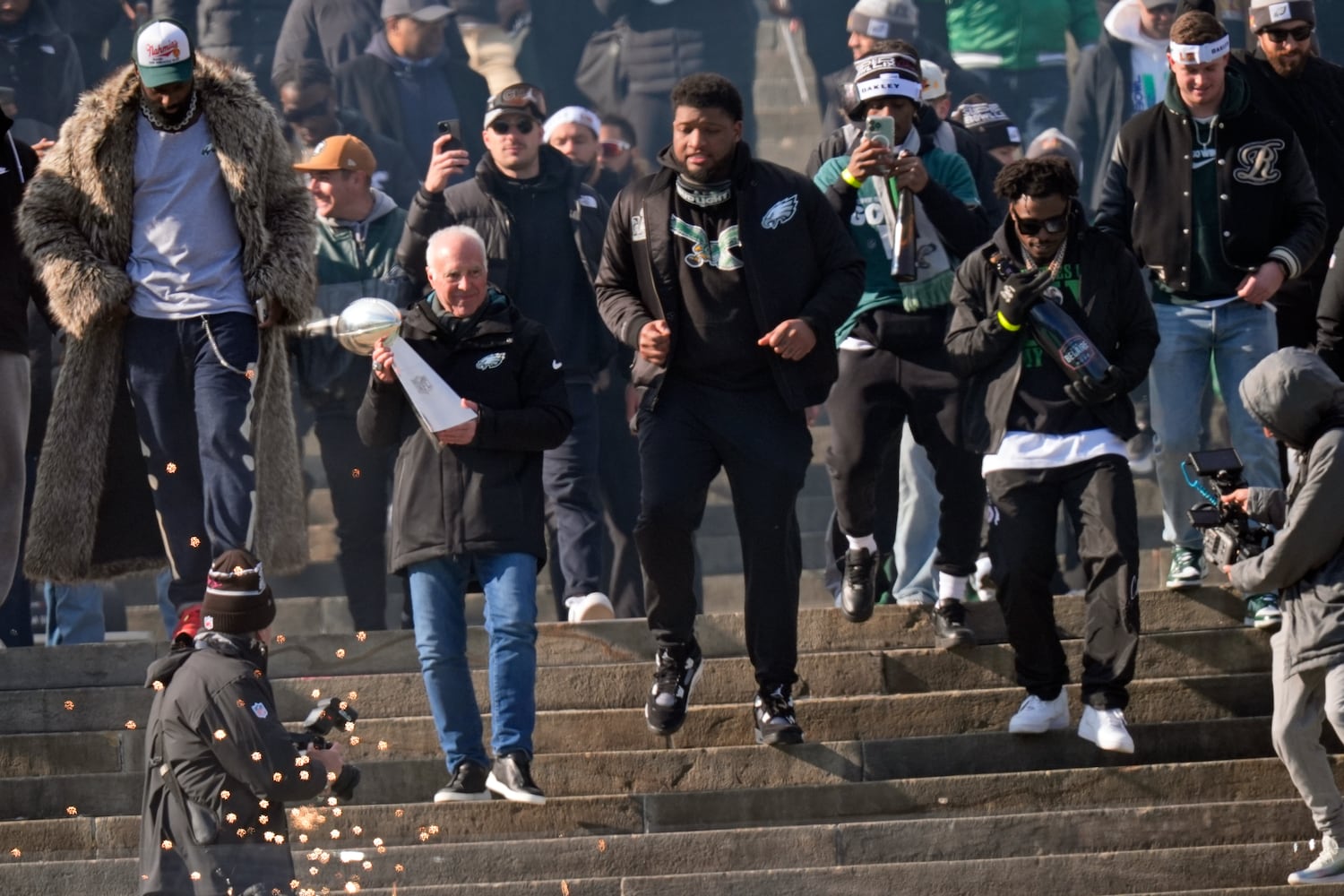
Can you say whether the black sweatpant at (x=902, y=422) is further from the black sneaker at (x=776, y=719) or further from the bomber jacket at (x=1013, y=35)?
the bomber jacket at (x=1013, y=35)

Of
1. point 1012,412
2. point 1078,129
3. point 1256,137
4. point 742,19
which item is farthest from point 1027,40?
point 1012,412

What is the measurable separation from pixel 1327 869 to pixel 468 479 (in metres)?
3.19

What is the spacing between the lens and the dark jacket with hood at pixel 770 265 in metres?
9.04

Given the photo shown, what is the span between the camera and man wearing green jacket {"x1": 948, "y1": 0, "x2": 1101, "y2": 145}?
1455 cm

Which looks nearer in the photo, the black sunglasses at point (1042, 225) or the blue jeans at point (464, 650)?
the blue jeans at point (464, 650)

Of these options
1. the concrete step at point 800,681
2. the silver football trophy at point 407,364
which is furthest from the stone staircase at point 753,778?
the silver football trophy at point 407,364

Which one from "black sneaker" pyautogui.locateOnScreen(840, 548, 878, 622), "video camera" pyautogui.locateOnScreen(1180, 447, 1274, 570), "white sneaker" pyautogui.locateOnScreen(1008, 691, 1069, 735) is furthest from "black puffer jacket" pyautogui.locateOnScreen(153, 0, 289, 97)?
"video camera" pyautogui.locateOnScreen(1180, 447, 1274, 570)

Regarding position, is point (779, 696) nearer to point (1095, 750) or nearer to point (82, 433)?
point (1095, 750)

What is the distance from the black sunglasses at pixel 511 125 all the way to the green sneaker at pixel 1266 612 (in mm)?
3812

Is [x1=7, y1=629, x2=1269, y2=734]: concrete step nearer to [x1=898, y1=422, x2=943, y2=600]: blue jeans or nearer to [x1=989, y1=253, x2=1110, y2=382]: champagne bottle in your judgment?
[x1=898, y1=422, x2=943, y2=600]: blue jeans

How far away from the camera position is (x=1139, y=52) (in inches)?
548

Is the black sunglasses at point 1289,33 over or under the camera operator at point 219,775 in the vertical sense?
over

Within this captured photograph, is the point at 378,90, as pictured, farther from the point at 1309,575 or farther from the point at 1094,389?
the point at 1309,575

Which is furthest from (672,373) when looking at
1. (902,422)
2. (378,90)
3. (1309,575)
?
(378,90)
